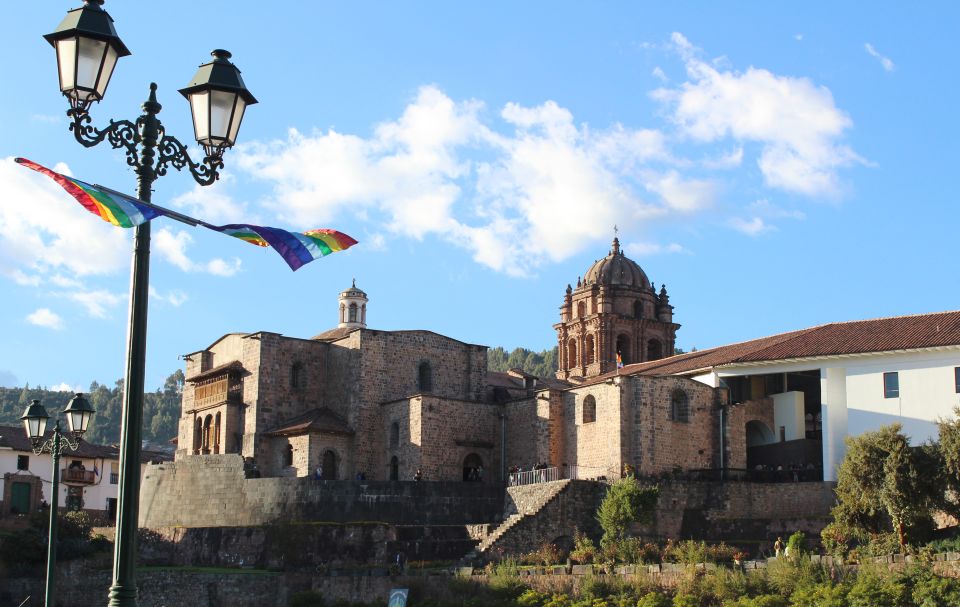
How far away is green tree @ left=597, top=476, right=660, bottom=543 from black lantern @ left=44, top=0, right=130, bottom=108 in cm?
3352

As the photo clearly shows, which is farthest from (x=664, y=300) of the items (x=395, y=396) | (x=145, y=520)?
(x=145, y=520)

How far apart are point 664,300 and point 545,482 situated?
28.0 m

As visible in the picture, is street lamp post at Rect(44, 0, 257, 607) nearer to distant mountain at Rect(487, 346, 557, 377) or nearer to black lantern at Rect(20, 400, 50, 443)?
black lantern at Rect(20, 400, 50, 443)

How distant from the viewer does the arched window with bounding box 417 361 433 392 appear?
54.4m

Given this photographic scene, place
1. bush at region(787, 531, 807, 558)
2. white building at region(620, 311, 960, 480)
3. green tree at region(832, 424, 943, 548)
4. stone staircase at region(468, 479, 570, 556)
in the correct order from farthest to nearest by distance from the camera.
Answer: white building at region(620, 311, 960, 480), stone staircase at region(468, 479, 570, 556), green tree at region(832, 424, 943, 548), bush at region(787, 531, 807, 558)

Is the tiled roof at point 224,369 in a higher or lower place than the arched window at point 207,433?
higher

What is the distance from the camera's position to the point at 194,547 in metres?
43.0

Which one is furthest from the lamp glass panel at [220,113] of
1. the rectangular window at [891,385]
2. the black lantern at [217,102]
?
the rectangular window at [891,385]

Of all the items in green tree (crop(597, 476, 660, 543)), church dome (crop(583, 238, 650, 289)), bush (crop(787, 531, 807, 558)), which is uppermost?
church dome (crop(583, 238, 650, 289))

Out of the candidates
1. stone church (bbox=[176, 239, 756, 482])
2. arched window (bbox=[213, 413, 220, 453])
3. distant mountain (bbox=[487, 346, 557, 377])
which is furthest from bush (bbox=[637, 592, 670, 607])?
distant mountain (bbox=[487, 346, 557, 377])

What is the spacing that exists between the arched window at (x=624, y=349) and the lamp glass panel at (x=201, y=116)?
5918cm

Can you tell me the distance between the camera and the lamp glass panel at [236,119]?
35.5 ft

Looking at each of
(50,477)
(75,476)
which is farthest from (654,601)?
(50,477)

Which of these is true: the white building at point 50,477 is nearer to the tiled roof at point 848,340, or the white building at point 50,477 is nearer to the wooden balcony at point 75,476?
the wooden balcony at point 75,476
